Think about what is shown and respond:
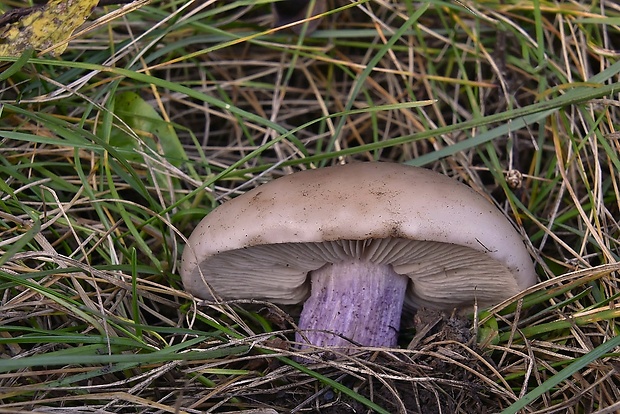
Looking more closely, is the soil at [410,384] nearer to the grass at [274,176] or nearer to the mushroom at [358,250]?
the grass at [274,176]

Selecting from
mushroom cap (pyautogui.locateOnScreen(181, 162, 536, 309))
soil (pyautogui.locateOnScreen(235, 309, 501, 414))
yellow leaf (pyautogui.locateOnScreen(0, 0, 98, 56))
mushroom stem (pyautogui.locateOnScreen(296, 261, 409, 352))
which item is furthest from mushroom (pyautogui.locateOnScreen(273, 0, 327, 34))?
soil (pyautogui.locateOnScreen(235, 309, 501, 414))

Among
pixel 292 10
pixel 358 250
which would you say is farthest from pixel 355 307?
pixel 292 10

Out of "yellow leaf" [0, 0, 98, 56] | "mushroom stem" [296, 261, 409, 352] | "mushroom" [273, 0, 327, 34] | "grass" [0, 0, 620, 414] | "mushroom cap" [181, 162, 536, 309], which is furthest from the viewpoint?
"mushroom" [273, 0, 327, 34]

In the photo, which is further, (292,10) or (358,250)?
(292,10)

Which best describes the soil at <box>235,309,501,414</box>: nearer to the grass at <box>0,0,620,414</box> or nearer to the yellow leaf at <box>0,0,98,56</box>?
the grass at <box>0,0,620,414</box>

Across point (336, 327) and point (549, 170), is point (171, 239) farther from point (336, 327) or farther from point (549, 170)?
point (549, 170)

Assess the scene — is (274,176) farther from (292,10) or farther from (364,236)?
(364,236)

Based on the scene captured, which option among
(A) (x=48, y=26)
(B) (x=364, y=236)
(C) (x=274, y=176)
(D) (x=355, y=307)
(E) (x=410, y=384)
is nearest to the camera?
(B) (x=364, y=236)
